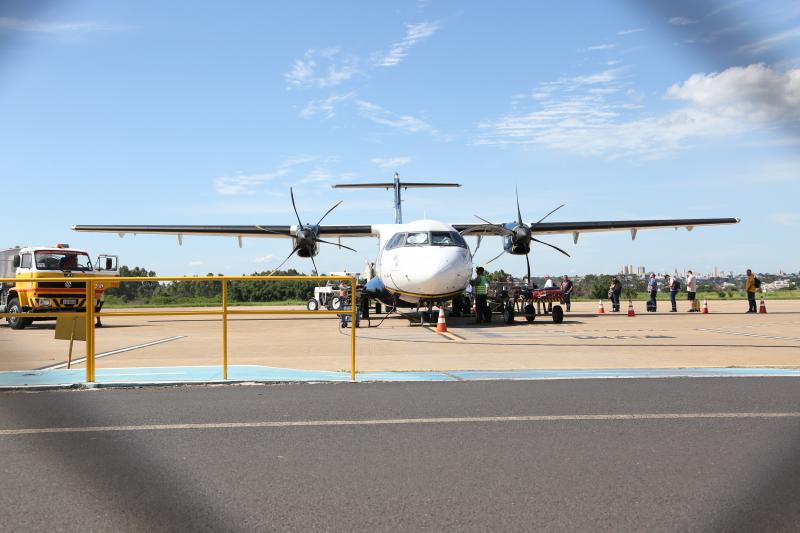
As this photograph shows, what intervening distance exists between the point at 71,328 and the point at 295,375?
11.3 ft

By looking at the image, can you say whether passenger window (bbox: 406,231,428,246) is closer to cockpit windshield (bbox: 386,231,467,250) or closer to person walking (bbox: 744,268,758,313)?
cockpit windshield (bbox: 386,231,467,250)

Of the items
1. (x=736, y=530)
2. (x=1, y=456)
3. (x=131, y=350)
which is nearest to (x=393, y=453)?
(x=736, y=530)

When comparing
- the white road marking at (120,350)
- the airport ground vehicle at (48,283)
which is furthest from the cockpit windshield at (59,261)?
the white road marking at (120,350)

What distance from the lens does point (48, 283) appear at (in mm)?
19234

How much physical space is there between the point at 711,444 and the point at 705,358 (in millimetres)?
6536

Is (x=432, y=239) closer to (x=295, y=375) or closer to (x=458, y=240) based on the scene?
(x=458, y=240)

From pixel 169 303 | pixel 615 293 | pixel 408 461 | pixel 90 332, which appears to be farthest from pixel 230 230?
pixel 408 461

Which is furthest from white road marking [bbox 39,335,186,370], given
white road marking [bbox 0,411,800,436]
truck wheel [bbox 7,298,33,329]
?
truck wheel [bbox 7,298,33,329]

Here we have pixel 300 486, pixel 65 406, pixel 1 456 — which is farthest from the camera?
pixel 65 406

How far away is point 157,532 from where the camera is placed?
3504mm

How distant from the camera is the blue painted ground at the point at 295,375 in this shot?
879 cm

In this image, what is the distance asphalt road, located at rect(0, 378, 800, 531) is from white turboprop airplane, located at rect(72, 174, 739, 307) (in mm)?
10318

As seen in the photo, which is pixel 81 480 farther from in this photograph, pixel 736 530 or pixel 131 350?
pixel 131 350

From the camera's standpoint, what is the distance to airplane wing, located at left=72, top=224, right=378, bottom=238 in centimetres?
2773
